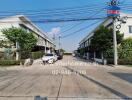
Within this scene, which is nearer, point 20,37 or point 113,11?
point 113,11

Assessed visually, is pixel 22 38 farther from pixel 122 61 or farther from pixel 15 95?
pixel 15 95

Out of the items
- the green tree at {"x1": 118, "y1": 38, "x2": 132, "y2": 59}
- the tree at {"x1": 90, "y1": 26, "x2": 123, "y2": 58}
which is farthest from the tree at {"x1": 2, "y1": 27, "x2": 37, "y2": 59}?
the green tree at {"x1": 118, "y1": 38, "x2": 132, "y2": 59}

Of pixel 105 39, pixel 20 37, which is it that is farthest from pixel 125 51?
pixel 20 37

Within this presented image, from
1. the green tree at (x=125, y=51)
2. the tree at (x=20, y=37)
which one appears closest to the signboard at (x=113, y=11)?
the green tree at (x=125, y=51)

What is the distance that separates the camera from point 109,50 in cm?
3584

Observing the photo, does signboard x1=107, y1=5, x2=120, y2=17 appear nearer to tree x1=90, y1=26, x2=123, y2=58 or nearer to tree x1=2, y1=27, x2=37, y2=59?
tree x1=90, y1=26, x2=123, y2=58

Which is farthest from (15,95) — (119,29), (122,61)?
(119,29)

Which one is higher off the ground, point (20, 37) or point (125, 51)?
point (20, 37)

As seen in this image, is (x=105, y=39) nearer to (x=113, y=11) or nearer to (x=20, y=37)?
(x=113, y=11)

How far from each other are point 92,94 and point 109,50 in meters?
26.4

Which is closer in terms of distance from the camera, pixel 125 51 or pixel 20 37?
pixel 125 51

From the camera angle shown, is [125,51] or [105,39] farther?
[105,39]

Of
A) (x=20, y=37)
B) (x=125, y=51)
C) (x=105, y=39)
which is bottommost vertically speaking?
(x=125, y=51)

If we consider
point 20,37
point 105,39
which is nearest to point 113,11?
point 105,39
